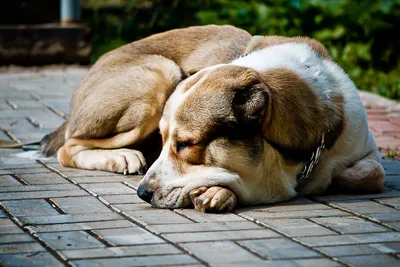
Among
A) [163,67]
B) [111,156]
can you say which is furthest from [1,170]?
[163,67]

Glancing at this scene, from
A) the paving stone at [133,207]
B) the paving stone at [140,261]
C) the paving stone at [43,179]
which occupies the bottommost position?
the paving stone at [43,179]

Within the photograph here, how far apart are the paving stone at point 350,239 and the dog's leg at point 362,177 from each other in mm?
898

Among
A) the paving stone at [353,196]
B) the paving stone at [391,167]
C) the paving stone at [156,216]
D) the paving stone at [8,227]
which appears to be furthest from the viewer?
the paving stone at [391,167]

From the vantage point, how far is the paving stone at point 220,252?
11.2 ft

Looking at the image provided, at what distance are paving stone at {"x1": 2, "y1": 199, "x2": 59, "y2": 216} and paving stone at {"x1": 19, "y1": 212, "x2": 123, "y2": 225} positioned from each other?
91 mm

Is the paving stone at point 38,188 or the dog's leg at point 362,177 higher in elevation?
the dog's leg at point 362,177

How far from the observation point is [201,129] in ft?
14.3

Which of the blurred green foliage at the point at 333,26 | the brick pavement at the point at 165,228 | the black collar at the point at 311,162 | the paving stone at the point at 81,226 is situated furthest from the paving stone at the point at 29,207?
the blurred green foliage at the point at 333,26

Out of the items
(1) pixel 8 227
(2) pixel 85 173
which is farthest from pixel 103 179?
(1) pixel 8 227

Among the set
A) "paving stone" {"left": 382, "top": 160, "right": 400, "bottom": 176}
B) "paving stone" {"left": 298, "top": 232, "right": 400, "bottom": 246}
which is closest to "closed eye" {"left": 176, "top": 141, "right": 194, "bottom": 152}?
"paving stone" {"left": 298, "top": 232, "right": 400, "bottom": 246}

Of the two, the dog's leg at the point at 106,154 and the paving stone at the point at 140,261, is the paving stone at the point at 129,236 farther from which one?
the dog's leg at the point at 106,154

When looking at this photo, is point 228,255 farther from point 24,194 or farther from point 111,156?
point 111,156

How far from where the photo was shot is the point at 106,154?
5.46 meters

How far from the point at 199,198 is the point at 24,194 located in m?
1.05
